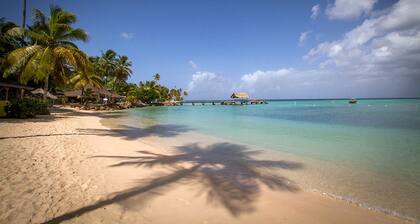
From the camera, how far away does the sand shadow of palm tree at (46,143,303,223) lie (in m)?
4.31

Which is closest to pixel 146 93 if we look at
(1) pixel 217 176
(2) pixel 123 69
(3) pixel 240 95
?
(2) pixel 123 69

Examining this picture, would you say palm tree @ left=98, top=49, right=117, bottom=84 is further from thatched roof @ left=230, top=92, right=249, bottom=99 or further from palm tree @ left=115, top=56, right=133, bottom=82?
thatched roof @ left=230, top=92, right=249, bottom=99

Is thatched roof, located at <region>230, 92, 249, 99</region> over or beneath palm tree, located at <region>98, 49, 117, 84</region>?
beneath

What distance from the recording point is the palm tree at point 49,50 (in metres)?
15.2

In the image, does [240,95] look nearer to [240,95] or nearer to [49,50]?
[240,95]

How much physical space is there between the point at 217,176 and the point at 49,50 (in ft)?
52.4

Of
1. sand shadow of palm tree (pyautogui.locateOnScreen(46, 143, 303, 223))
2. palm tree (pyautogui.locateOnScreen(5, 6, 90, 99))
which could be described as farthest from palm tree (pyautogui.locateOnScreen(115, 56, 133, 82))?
sand shadow of palm tree (pyautogui.locateOnScreen(46, 143, 303, 223))

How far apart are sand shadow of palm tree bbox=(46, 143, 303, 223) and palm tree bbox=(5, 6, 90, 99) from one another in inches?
467

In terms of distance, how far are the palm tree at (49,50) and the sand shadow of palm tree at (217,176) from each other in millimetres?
11856

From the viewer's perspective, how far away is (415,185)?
5.63 m

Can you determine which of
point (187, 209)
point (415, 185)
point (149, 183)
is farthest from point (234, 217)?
point (415, 185)

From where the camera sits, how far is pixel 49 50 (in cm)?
1584

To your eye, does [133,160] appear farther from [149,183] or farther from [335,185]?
[335,185]

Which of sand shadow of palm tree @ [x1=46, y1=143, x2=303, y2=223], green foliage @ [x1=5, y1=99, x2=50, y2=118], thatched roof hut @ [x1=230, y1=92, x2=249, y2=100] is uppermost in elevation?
thatched roof hut @ [x1=230, y1=92, x2=249, y2=100]
